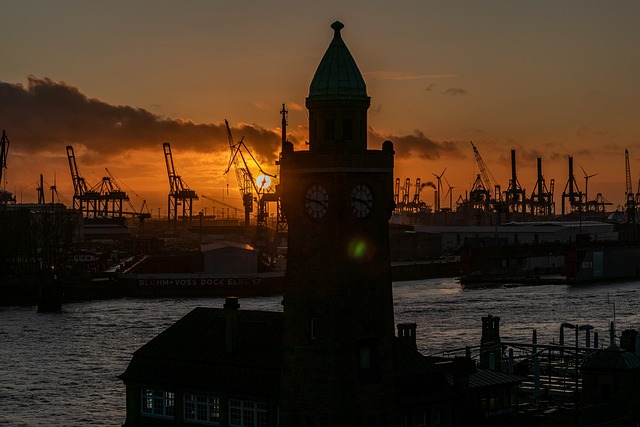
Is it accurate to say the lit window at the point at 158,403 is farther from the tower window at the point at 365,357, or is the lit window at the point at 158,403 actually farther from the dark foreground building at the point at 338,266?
the tower window at the point at 365,357

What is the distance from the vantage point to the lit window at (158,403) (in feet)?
104

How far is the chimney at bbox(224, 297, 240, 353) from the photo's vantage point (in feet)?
102

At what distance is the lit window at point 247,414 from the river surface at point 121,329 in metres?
17.2

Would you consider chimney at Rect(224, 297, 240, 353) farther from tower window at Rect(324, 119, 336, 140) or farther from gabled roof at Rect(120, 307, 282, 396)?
tower window at Rect(324, 119, 336, 140)

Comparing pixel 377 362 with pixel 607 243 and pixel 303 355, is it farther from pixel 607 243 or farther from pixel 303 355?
pixel 607 243

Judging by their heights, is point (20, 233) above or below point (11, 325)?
above

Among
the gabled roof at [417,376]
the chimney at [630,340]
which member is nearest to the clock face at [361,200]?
the gabled roof at [417,376]

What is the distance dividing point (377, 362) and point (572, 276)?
131 metres

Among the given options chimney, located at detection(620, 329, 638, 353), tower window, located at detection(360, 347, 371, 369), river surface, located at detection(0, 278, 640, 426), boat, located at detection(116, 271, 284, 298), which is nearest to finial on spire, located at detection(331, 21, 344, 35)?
tower window, located at detection(360, 347, 371, 369)

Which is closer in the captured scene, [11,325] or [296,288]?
[296,288]

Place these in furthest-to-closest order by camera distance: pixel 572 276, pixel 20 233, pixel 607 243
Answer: pixel 607 243, pixel 572 276, pixel 20 233

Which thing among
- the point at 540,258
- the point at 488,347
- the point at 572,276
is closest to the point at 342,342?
the point at 488,347

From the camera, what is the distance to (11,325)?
89.4 metres

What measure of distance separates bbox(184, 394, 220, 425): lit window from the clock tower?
510 centimetres
